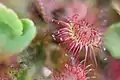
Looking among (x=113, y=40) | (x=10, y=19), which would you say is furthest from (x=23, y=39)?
(x=113, y=40)

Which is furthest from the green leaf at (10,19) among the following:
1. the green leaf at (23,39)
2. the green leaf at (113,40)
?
the green leaf at (113,40)

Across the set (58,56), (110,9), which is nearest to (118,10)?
(110,9)

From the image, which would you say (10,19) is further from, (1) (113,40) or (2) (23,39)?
(1) (113,40)

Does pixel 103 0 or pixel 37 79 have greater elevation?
pixel 103 0

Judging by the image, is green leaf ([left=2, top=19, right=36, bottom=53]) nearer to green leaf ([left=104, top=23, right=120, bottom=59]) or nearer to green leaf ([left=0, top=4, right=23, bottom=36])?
green leaf ([left=0, top=4, right=23, bottom=36])

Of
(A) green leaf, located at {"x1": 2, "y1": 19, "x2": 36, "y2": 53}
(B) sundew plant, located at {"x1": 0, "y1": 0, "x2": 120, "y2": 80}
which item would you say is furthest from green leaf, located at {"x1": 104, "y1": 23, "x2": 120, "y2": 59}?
(A) green leaf, located at {"x1": 2, "y1": 19, "x2": 36, "y2": 53}

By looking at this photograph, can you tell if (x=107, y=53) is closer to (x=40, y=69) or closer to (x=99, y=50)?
(x=99, y=50)
